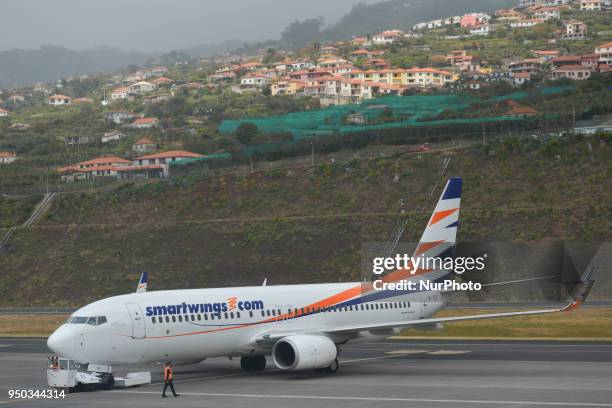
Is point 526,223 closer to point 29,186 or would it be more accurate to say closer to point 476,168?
point 476,168

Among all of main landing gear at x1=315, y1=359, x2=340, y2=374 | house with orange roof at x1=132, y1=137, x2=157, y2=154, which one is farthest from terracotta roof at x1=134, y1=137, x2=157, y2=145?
main landing gear at x1=315, y1=359, x2=340, y2=374

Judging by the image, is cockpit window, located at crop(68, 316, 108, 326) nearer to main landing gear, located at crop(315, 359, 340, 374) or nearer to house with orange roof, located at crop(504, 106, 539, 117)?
main landing gear, located at crop(315, 359, 340, 374)

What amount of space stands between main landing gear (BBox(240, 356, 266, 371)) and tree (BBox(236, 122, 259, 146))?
10773 centimetres

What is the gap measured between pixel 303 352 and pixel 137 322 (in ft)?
22.5

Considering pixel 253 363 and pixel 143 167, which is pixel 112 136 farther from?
pixel 253 363

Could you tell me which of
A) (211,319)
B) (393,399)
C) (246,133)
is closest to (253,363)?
(211,319)

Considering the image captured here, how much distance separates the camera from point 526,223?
8856 cm

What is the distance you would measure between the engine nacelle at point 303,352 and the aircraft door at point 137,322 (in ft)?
18.9

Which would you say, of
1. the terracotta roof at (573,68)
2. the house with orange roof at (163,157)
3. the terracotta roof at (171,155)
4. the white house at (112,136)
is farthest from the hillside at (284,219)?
the terracotta roof at (573,68)

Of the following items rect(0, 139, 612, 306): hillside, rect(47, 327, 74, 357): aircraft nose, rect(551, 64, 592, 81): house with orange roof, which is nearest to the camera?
rect(47, 327, 74, 357): aircraft nose

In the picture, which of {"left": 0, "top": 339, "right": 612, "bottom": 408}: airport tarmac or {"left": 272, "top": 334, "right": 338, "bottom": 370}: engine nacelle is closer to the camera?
{"left": 0, "top": 339, "right": 612, "bottom": 408}: airport tarmac

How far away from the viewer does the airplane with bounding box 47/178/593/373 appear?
38.8m

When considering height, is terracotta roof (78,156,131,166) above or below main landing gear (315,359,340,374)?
above

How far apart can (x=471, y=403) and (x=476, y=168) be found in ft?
237
